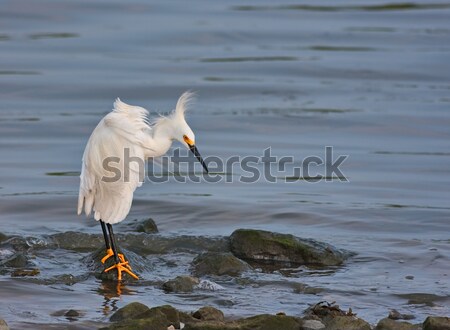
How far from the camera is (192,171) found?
14.2 metres

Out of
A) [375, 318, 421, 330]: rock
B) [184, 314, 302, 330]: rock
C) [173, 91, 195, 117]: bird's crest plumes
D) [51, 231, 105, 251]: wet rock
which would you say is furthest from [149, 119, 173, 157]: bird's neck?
[375, 318, 421, 330]: rock

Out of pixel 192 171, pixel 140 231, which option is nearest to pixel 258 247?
pixel 140 231

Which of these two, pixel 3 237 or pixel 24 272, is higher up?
pixel 3 237

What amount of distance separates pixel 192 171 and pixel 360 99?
4677 mm

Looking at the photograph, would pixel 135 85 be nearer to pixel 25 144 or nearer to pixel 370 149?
pixel 25 144

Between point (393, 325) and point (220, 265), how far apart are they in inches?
90.1

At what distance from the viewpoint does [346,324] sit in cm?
738

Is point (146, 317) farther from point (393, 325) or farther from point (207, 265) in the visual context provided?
point (207, 265)

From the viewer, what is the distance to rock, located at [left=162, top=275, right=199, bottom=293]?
8.79 meters

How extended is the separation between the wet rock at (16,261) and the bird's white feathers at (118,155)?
0.77 metres

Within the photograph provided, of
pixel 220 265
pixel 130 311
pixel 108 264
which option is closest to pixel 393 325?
pixel 130 311

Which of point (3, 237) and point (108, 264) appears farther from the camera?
point (3, 237)

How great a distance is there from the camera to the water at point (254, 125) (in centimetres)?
923

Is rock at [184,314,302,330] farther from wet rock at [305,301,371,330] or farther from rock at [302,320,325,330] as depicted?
wet rock at [305,301,371,330]
